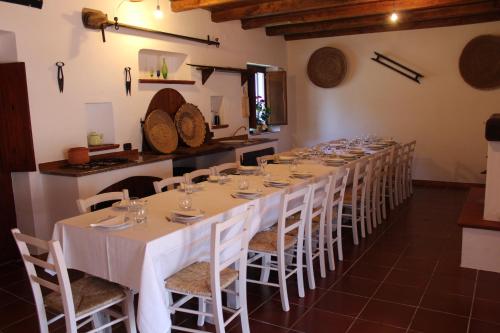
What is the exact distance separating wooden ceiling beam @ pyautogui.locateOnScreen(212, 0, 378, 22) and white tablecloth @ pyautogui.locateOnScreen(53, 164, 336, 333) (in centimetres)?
332

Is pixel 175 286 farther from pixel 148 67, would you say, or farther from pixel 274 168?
pixel 148 67

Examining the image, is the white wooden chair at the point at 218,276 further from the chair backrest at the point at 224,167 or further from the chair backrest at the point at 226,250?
the chair backrest at the point at 224,167

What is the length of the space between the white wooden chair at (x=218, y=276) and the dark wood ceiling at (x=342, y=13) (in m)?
3.42

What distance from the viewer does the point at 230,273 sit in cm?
256

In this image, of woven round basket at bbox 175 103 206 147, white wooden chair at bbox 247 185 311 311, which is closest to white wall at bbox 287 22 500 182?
woven round basket at bbox 175 103 206 147

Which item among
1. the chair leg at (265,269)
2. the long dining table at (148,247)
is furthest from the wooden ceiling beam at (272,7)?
the chair leg at (265,269)

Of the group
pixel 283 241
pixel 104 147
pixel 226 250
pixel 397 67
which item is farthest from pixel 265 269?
pixel 397 67

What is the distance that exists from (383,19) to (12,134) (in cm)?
532

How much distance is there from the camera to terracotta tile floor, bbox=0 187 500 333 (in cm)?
285

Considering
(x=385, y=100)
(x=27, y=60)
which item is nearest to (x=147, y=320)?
(x=27, y=60)

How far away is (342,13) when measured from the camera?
613 centimetres

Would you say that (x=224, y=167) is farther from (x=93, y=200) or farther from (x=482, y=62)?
(x=482, y=62)

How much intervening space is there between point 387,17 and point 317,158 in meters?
3.02

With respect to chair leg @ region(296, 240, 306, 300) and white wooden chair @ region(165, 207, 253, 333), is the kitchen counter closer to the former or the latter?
white wooden chair @ region(165, 207, 253, 333)
